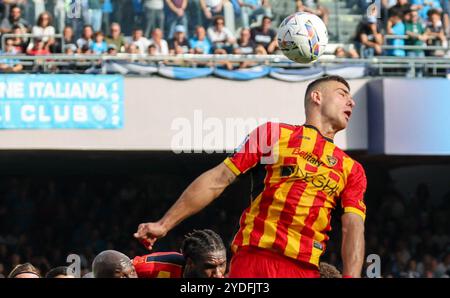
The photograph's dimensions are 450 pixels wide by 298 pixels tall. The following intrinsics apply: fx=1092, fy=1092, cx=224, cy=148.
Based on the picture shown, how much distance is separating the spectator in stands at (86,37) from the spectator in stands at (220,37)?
2187 millimetres

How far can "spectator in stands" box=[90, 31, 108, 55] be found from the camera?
19.7 meters

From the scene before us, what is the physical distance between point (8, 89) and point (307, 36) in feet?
30.9

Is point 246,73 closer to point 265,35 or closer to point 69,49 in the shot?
point 265,35

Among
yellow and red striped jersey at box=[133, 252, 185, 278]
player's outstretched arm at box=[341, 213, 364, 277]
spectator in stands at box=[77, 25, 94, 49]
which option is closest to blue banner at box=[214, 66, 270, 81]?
spectator in stands at box=[77, 25, 94, 49]

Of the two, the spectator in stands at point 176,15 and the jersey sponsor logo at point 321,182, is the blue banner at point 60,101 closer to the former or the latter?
the spectator in stands at point 176,15

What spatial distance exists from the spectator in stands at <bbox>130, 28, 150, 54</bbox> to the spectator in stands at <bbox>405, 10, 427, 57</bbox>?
4927 mm

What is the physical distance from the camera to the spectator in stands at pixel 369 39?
20391 mm

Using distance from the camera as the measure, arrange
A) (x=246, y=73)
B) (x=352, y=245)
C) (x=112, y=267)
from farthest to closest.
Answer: (x=246, y=73)
(x=352, y=245)
(x=112, y=267)

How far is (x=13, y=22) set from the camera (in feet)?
64.5

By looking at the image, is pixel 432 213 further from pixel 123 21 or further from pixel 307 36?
pixel 307 36

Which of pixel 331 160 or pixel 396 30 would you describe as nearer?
pixel 331 160

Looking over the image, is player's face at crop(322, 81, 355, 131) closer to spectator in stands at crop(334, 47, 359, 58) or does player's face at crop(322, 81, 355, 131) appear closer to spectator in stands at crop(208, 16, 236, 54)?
spectator in stands at crop(208, 16, 236, 54)

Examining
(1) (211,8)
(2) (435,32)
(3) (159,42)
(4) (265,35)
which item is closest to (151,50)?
(3) (159,42)

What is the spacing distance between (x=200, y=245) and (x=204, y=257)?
0.08 m
